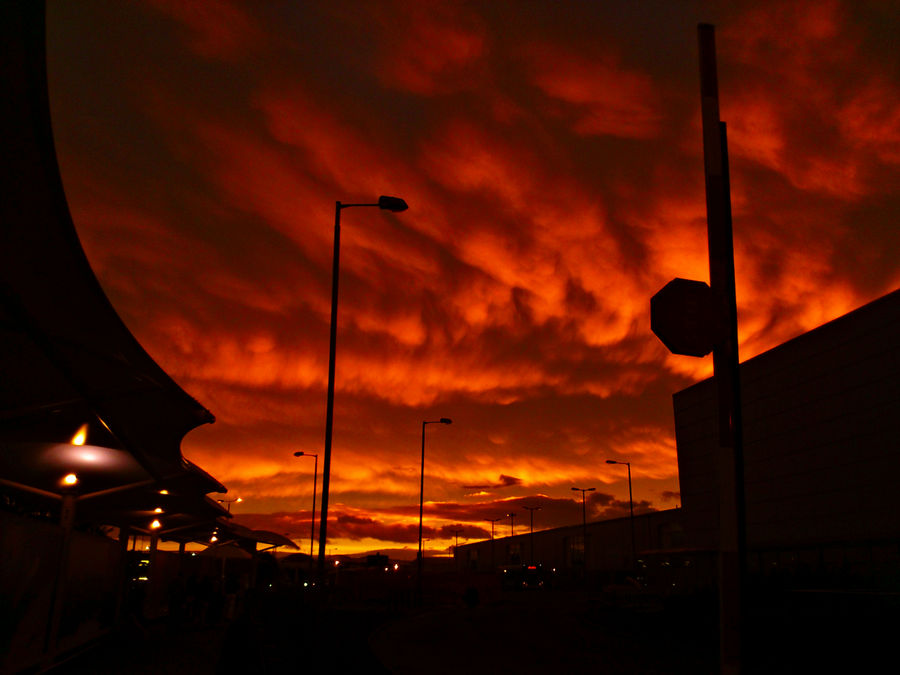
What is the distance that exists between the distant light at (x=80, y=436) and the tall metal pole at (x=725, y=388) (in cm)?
1264

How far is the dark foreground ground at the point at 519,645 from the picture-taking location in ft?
→ 55.8

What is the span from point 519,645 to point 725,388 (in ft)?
70.7

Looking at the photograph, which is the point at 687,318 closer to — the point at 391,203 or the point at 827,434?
the point at 391,203

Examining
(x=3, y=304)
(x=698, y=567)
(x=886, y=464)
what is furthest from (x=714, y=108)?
(x=698, y=567)

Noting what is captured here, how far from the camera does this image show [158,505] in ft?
72.8

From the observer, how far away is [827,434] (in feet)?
117

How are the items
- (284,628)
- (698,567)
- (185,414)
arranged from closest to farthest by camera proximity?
(185,414), (284,628), (698,567)

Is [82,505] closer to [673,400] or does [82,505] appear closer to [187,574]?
[187,574]

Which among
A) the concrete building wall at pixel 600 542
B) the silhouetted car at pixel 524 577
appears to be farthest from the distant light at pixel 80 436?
the silhouetted car at pixel 524 577

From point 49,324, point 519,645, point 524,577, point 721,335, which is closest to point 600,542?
point 524,577

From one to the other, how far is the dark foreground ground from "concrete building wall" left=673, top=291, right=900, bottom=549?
9.32 metres

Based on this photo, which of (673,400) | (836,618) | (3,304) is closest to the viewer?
Answer: (3,304)

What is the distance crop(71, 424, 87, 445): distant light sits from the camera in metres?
14.4

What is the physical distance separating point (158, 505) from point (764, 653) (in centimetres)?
1613
